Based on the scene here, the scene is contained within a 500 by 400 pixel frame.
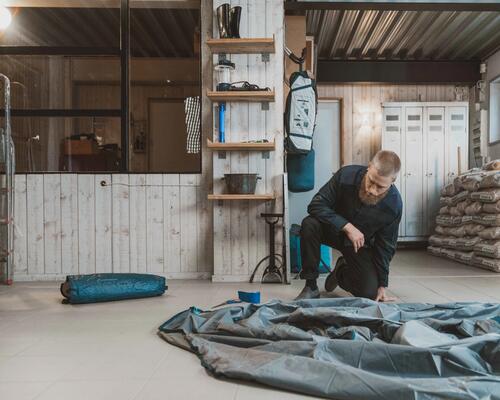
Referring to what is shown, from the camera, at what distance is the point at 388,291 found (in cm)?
355

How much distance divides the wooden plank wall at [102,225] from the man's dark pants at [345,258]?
128 cm

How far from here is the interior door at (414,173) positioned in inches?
280

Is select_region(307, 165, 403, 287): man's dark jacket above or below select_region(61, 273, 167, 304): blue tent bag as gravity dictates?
above

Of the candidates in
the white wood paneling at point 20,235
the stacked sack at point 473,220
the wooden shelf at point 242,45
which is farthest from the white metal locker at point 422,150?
the white wood paneling at point 20,235

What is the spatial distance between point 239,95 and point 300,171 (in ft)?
3.37

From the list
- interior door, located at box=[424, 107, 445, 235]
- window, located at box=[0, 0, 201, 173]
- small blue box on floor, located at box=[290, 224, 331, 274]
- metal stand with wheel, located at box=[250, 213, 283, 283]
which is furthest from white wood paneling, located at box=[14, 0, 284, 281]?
interior door, located at box=[424, 107, 445, 235]

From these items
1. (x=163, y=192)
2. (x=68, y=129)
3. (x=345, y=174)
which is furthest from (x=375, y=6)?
(x=68, y=129)

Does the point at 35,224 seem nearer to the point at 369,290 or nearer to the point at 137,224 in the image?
the point at 137,224

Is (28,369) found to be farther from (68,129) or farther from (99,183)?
(68,129)

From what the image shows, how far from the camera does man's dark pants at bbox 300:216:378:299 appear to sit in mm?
3082

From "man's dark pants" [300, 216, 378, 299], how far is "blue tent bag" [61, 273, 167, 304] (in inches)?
41.4

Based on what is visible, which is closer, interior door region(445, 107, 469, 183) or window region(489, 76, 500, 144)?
window region(489, 76, 500, 144)

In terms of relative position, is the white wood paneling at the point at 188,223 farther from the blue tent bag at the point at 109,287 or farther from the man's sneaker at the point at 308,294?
the man's sneaker at the point at 308,294

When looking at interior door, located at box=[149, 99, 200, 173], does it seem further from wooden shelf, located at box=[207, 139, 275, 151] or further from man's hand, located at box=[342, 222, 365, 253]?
man's hand, located at box=[342, 222, 365, 253]
